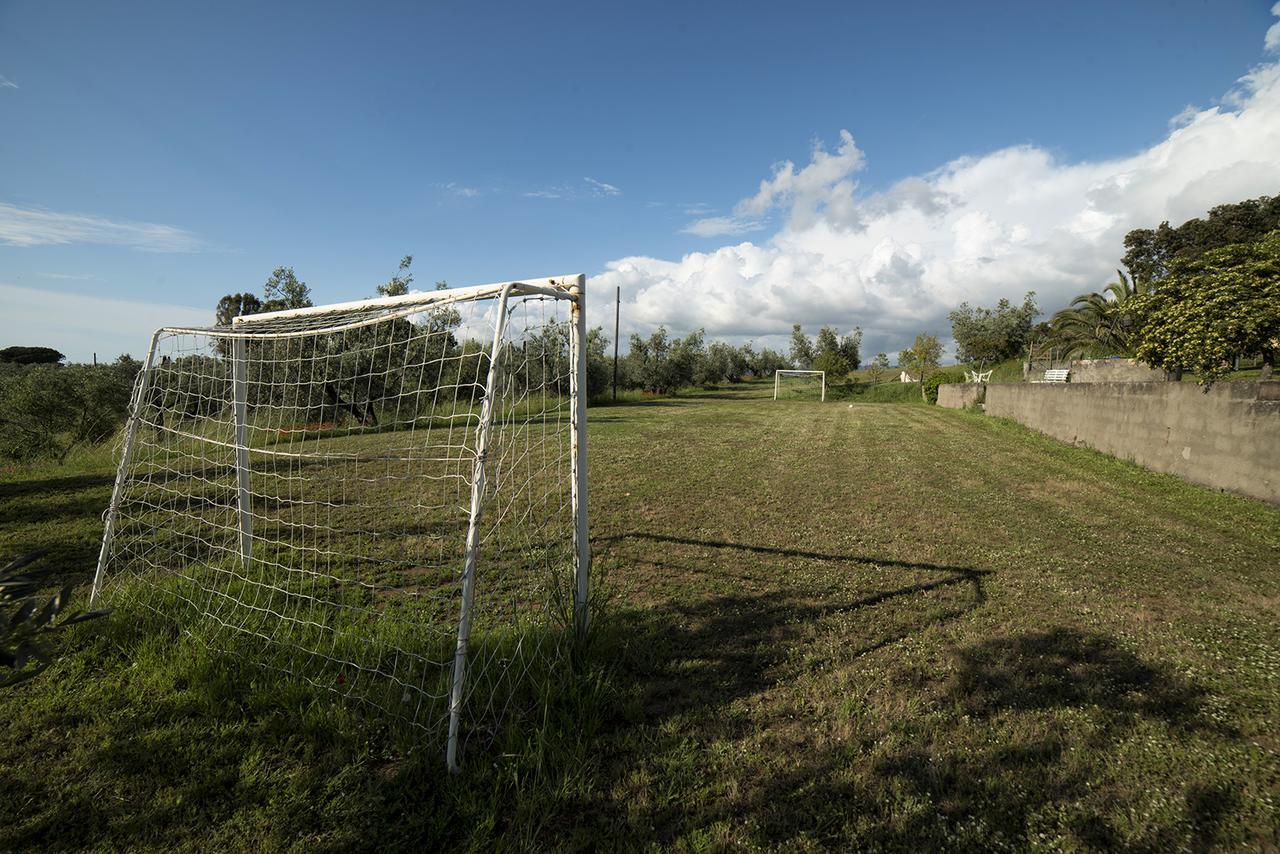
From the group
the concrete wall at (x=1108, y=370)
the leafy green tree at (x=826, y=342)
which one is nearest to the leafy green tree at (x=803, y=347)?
the leafy green tree at (x=826, y=342)

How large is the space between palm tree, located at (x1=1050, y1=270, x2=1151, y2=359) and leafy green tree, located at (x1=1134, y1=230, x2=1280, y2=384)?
13.0 m

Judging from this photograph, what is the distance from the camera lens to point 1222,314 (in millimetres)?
8297

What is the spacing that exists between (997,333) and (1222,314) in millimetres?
35665

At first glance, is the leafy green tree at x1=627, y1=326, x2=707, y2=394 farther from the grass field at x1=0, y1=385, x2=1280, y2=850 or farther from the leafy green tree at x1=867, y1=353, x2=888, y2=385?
the grass field at x1=0, y1=385, x2=1280, y2=850

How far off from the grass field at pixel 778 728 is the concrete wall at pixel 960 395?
17.7m

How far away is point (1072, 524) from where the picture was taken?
6.05 m

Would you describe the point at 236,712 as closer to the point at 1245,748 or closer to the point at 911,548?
the point at 1245,748

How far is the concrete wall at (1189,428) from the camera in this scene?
668 cm

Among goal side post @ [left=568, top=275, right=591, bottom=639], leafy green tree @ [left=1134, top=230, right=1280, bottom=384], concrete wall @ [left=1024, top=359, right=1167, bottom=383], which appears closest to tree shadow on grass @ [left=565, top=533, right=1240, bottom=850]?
goal side post @ [left=568, top=275, right=591, bottom=639]

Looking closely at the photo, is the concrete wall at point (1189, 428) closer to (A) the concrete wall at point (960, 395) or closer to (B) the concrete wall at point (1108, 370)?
(B) the concrete wall at point (1108, 370)

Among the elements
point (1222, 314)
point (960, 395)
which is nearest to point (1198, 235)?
point (960, 395)

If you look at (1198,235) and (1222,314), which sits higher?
(1198,235)

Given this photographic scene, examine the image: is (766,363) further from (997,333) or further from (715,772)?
(715,772)

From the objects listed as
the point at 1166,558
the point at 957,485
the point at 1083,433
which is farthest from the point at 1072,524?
the point at 1083,433
